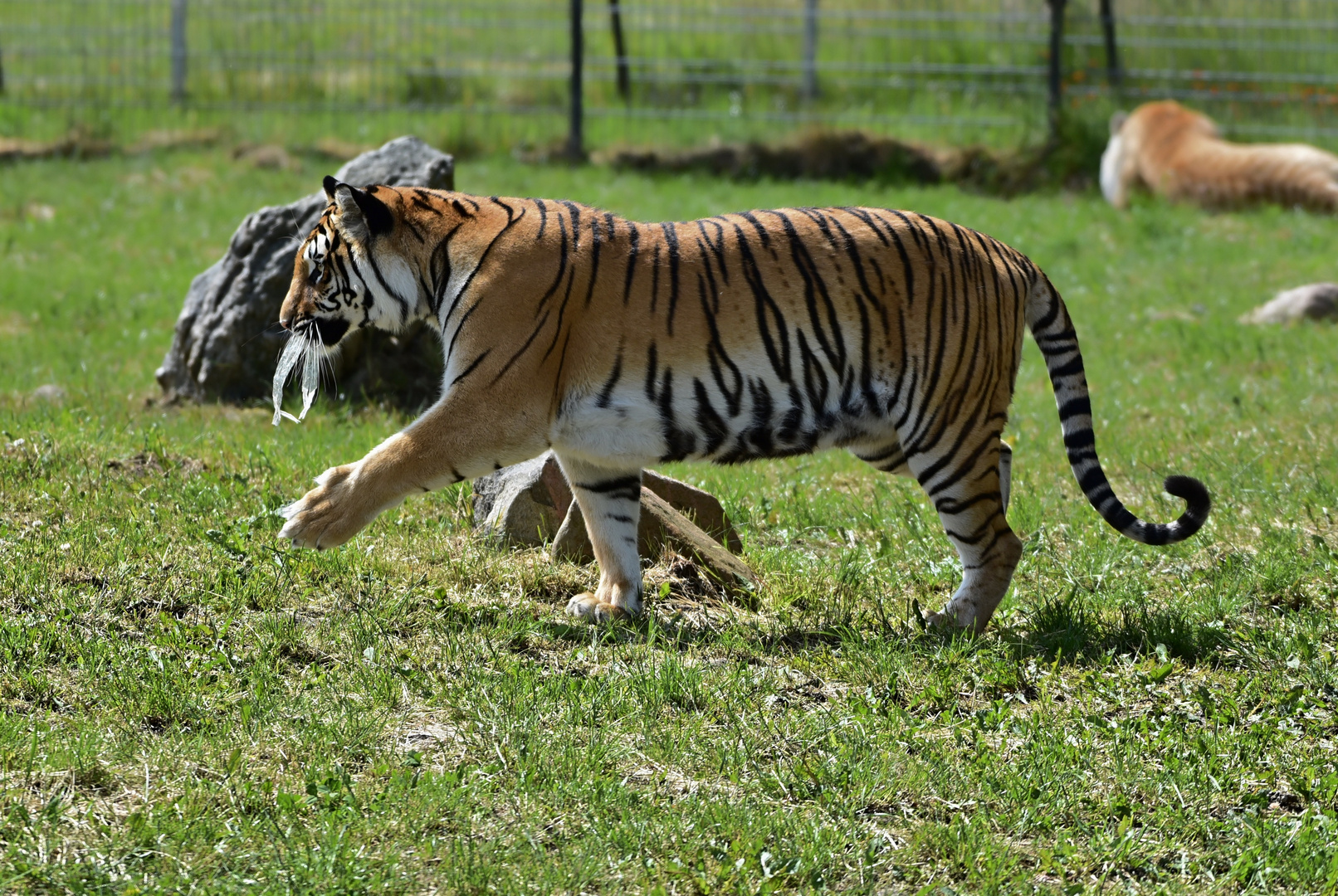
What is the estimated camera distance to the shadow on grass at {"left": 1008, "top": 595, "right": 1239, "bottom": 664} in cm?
504

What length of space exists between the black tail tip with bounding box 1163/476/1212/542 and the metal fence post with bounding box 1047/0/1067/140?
12103 mm

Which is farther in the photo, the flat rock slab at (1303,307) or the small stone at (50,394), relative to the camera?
the flat rock slab at (1303,307)

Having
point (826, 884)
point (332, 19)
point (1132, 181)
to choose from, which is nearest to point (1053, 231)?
point (1132, 181)

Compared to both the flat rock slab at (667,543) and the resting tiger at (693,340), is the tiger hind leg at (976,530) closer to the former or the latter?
the resting tiger at (693,340)

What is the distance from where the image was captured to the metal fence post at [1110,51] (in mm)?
17094

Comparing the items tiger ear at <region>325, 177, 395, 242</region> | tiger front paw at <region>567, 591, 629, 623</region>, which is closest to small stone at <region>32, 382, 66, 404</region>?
tiger ear at <region>325, 177, 395, 242</region>

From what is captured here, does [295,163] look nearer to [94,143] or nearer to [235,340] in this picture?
[94,143]

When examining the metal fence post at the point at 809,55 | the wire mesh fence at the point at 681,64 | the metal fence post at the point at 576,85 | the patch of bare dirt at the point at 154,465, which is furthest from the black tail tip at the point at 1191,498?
the metal fence post at the point at 809,55

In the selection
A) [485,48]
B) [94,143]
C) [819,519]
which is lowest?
[819,519]

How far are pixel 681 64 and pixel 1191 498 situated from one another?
13.0 metres

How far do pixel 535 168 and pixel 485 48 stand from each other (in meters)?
2.32

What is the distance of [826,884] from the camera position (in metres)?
3.57

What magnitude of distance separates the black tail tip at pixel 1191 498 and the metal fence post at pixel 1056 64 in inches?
476

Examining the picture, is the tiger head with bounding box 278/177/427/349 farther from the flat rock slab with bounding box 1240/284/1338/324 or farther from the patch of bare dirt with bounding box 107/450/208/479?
the flat rock slab with bounding box 1240/284/1338/324
